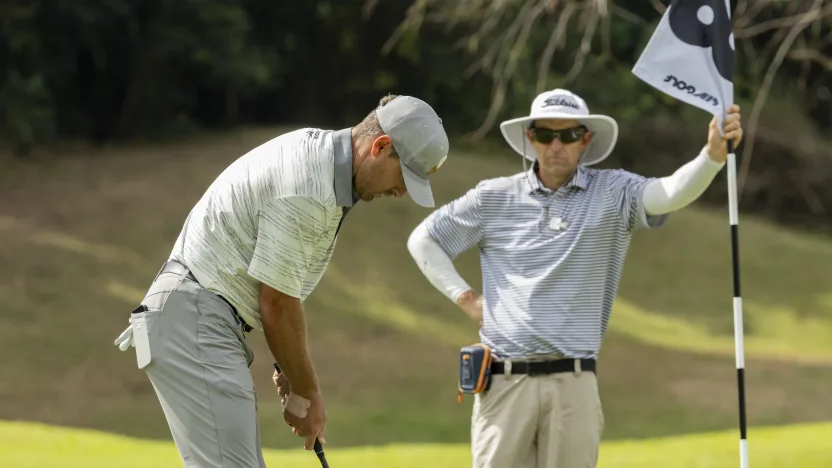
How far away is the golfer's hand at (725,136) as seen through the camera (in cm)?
462

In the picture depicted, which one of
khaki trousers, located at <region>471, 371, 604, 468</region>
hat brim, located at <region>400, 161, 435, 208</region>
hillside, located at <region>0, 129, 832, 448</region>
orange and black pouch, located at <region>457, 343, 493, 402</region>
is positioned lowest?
hillside, located at <region>0, 129, 832, 448</region>

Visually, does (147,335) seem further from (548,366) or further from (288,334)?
(548,366)

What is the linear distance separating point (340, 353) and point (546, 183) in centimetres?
1233

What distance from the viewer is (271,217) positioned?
349cm

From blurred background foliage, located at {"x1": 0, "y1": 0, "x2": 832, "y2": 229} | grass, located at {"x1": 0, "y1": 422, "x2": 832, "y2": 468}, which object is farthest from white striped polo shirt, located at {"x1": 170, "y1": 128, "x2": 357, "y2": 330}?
blurred background foliage, located at {"x1": 0, "y1": 0, "x2": 832, "y2": 229}

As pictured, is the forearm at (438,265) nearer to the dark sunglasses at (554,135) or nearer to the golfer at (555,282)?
the golfer at (555,282)

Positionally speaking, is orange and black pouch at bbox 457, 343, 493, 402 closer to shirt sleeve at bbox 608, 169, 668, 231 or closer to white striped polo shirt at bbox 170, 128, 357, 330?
shirt sleeve at bbox 608, 169, 668, 231

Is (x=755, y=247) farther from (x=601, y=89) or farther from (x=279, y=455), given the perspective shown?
(x=279, y=455)

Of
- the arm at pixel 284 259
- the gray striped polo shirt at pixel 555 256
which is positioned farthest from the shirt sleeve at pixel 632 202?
the arm at pixel 284 259

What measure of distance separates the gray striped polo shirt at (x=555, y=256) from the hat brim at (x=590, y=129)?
216 millimetres

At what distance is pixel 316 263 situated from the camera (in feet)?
12.4

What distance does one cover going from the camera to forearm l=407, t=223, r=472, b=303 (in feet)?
17.0

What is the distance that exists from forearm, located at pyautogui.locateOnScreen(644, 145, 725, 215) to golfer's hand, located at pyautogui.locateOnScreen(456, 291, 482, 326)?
803mm

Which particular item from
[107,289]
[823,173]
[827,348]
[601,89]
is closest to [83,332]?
[107,289]
